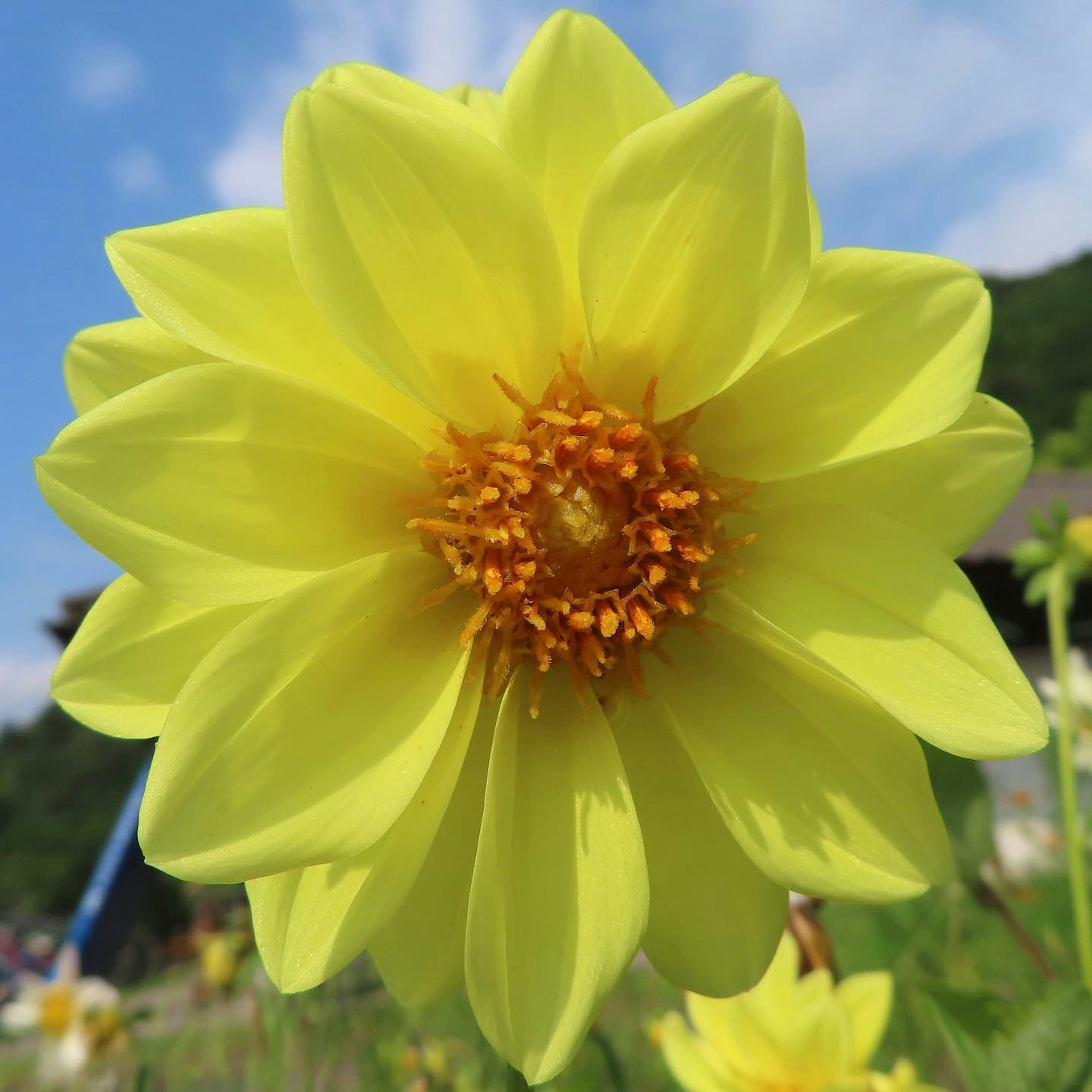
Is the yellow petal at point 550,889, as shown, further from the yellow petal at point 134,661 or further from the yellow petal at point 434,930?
the yellow petal at point 134,661

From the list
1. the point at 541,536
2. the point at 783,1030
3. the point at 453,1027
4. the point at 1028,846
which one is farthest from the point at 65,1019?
the point at 1028,846

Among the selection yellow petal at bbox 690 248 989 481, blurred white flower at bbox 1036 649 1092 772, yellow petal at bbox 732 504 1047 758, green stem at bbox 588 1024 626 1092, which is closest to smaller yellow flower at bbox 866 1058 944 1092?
green stem at bbox 588 1024 626 1092

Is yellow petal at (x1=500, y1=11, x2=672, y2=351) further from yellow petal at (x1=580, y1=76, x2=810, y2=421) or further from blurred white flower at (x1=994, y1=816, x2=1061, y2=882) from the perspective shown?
blurred white flower at (x1=994, y1=816, x2=1061, y2=882)

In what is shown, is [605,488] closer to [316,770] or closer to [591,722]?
[591,722]

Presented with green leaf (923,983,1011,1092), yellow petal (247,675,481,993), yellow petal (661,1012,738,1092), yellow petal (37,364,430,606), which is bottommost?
yellow petal (661,1012,738,1092)

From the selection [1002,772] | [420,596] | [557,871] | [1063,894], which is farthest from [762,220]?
[1002,772]

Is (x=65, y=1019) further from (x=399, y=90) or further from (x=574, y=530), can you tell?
(x=399, y=90)
